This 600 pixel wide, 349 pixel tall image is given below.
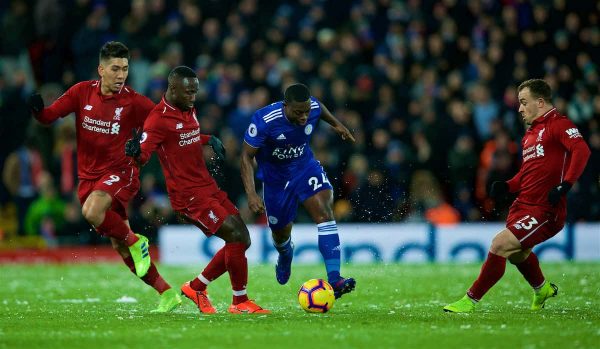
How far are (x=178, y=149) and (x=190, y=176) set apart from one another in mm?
314

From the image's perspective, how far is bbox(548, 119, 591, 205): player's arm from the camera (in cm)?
1063

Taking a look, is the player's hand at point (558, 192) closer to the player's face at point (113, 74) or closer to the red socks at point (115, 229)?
the red socks at point (115, 229)

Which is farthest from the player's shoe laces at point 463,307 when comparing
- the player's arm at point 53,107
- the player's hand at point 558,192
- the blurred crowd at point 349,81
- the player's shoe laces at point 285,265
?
the blurred crowd at point 349,81

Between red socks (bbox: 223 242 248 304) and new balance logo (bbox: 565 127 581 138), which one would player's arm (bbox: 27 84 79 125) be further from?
new balance logo (bbox: 565 127 581 138)

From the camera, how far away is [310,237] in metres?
19.4

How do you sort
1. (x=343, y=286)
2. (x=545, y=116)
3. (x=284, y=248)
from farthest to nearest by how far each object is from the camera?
(x=284, y=248), (x=545, y=116), (x=343, y=286)

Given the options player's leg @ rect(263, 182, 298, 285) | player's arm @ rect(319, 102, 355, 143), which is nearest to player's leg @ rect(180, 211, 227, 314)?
player's leg @ rect(263, 182, 298, 285)

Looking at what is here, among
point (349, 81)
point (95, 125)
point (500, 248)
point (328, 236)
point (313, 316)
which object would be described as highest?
point (349, 81)

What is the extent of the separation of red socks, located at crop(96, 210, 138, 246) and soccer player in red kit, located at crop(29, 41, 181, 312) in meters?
0.01

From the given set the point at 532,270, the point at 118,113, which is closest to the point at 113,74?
the point at 118,113

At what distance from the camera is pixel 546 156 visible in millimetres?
11195

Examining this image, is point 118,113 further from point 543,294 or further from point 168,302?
point 543,294

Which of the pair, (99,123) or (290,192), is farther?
(290,192)

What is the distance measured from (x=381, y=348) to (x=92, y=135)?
466cm
